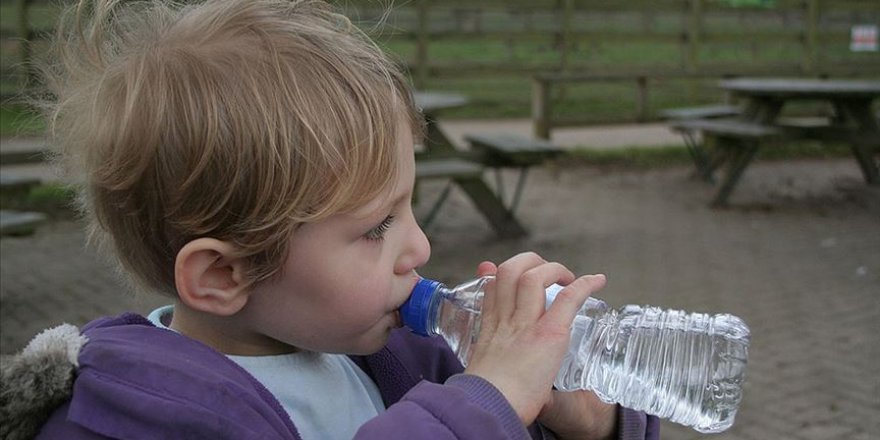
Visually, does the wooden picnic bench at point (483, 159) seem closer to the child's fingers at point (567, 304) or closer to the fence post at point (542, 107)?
the fence post at point (542, 107)

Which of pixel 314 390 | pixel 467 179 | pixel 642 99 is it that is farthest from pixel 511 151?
pixel 314 390

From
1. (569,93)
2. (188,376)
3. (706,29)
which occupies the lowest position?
(569,93)

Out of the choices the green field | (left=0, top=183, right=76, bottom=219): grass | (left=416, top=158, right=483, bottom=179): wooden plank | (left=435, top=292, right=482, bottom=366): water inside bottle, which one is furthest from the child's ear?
the green field

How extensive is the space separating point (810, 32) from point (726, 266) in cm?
890

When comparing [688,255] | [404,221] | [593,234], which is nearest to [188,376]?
[404,221]

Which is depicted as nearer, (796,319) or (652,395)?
(652,395)

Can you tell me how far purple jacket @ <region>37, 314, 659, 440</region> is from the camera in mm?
1114

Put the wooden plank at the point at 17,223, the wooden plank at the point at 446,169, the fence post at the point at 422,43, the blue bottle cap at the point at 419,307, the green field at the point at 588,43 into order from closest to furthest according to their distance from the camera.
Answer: the blue bottle cap at the point at 419,307 → the wooden plank at the point at 17,223 → the wooden plank at the point at 446,169 → the fence post at the point at 422,43 → the green field at the point at 588,43

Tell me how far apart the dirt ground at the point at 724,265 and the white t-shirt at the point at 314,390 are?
2.37 metres

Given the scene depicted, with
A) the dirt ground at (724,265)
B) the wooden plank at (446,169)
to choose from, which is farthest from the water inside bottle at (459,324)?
the wooden plank at (446,169)

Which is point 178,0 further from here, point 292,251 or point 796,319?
point 796,319

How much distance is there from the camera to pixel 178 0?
1.59 m

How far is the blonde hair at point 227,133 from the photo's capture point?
3.84 ft

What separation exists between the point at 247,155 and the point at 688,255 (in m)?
5.97
